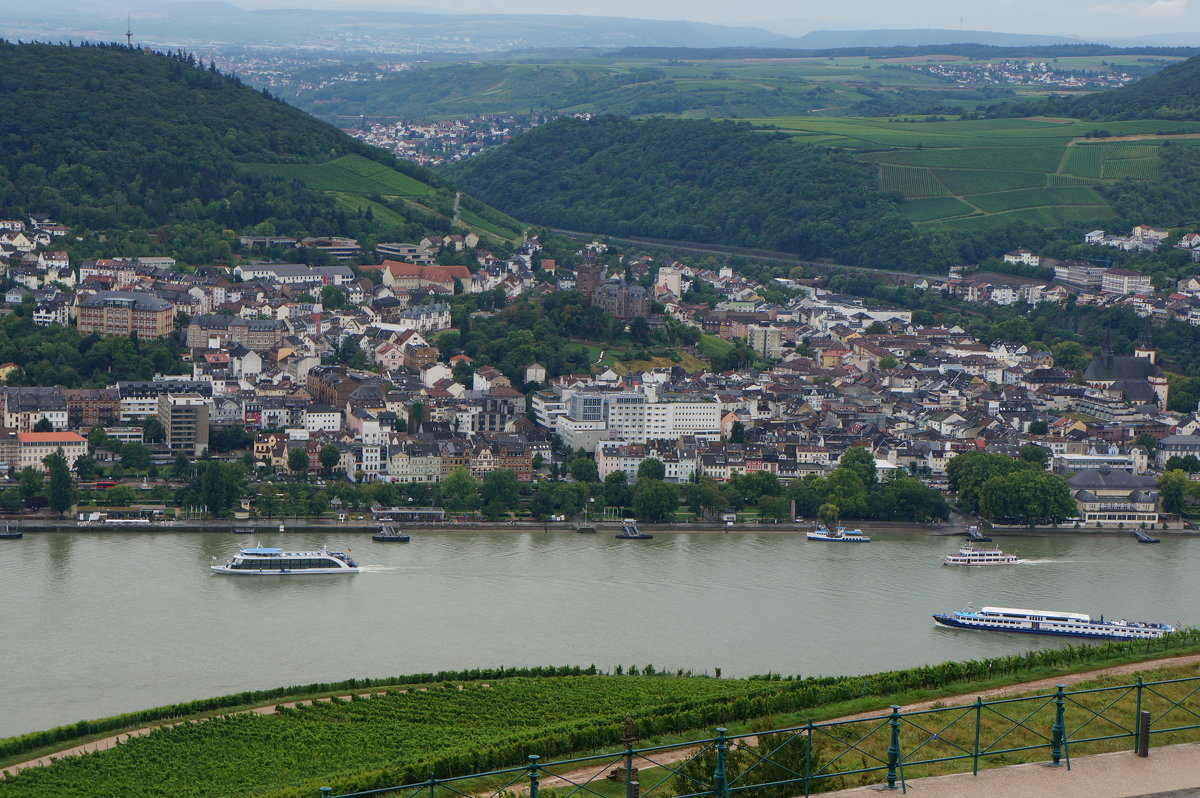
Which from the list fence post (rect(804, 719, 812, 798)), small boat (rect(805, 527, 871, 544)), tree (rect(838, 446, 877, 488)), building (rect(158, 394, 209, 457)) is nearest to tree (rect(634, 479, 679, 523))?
small boat (rect(805, 527, 871, 544))

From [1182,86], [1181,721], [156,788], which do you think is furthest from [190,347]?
[1182,86]

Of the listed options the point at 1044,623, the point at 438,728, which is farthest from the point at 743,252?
the point at 438,728

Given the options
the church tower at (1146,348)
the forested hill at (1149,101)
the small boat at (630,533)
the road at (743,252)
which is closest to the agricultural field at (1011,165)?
the forested hill at (1149,101)

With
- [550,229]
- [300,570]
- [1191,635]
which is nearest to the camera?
[1191,635]

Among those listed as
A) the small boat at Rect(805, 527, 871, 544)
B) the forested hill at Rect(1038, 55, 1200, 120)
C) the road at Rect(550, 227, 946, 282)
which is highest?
the forested hill at Rect(1038, 55, 1200, 120)

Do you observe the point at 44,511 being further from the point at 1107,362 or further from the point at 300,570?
the point at 1107,362

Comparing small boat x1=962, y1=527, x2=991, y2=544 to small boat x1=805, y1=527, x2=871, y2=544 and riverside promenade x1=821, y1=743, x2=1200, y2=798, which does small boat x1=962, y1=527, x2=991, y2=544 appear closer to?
small boat x1=805, y1=527, x2=871, y2=544
